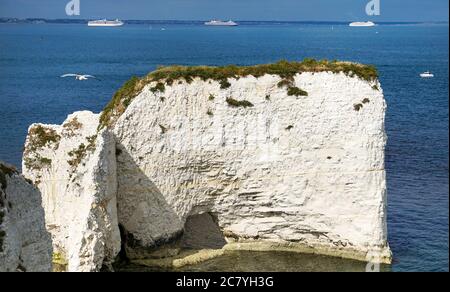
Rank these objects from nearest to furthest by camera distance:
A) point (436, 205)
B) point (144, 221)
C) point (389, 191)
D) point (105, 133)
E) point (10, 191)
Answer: point (10, 191)
point (105, 133)
point (144, 221)
point (436, 205)
point (389, 191)

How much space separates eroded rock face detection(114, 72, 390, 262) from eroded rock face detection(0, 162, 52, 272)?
12.0m

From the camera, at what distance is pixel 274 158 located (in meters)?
35.8

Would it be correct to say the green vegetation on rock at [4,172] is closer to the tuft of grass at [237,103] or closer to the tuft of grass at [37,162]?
the tuft of grass at [37,162]

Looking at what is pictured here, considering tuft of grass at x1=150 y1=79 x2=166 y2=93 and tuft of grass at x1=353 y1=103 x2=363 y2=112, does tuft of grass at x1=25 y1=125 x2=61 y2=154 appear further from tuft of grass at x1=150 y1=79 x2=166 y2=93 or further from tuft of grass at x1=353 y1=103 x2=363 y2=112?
tuft of grass at x1=353 y1=103 x2=363 y2=112

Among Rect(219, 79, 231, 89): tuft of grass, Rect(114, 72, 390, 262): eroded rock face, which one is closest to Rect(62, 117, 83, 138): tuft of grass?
Rect(114, 72, 390, 262): eroded rock face

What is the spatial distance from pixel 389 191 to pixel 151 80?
61.7 ft

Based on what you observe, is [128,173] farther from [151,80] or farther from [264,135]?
[264,135]

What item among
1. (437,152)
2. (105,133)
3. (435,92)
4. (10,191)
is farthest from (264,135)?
(435,92)

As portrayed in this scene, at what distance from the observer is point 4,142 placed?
189 feet

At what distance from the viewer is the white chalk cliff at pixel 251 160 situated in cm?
3469

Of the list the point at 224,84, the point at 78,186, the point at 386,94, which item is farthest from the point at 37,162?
the point at 386,94

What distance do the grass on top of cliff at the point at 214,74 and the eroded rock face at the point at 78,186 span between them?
57.6 inches

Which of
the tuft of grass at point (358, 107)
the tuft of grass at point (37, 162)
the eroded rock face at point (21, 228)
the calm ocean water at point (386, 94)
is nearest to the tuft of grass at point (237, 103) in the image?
the tuft of grass at point (358, 107)

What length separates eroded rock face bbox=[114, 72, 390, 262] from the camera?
35031 millimetres
